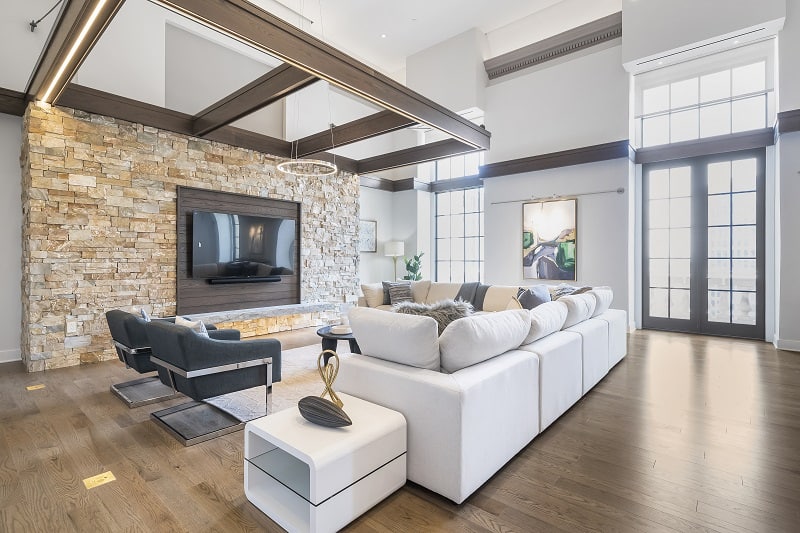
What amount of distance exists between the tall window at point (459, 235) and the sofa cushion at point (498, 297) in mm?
2608

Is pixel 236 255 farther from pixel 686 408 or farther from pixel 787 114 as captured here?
pixel 787 114

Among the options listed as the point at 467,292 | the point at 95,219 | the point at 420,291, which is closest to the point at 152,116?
the point at 95,219

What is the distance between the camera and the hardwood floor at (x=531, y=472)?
1.85 m

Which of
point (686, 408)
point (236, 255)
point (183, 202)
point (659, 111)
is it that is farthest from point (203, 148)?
point (659, 111)

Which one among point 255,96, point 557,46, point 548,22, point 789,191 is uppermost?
point 548,22

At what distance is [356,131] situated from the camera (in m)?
5.89

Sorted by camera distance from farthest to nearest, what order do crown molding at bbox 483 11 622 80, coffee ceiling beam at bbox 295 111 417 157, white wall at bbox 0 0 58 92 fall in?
crown molding at bbox 483 11 622 80 → coffee ceiling beam at bbox 295 111 417 157 → white wall at bbox 0 0 58 92

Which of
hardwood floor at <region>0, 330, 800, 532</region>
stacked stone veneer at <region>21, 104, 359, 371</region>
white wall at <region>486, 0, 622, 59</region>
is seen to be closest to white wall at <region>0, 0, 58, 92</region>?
stacked stone veneer at <region>21, 104, 359, 371</region>

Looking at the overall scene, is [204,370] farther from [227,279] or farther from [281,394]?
[227,279]

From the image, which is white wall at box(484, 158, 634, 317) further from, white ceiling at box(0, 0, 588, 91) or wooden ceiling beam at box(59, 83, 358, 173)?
wooden ceiling beam at box(59, 83, 358, 173)

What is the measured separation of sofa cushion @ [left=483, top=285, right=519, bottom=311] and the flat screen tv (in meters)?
3.33

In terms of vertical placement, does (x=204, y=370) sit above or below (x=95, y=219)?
below

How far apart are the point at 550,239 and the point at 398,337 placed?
574 centimetres

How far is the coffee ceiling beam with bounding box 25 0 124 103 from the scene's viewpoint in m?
2.89
